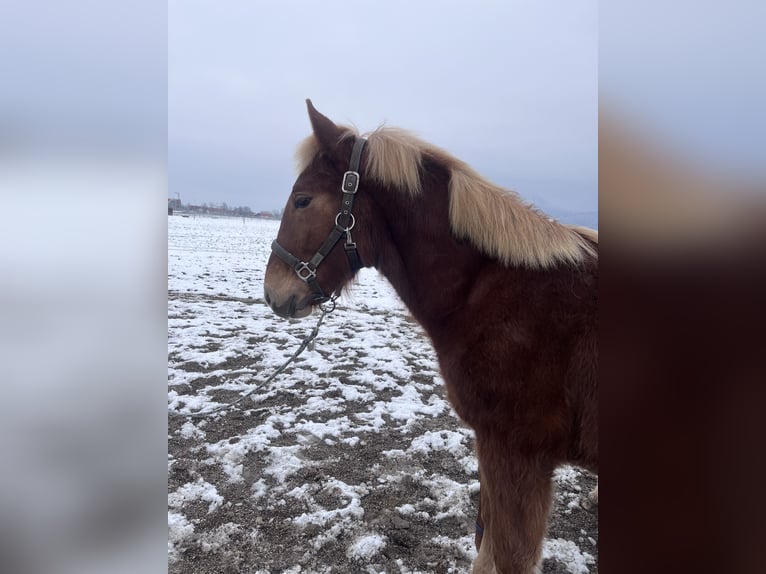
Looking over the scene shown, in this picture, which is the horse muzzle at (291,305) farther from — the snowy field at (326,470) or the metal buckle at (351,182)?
the metal buckle at (351,182)

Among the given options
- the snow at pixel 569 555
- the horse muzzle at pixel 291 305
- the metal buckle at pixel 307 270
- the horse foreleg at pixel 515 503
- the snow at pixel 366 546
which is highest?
the metal buckle at pixel 307 270

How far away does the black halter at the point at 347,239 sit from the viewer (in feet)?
5.90

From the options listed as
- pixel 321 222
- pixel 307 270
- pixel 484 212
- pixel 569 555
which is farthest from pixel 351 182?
pixel 569 555

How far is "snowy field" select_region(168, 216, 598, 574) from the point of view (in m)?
2.20

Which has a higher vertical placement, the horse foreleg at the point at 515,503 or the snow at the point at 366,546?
the horse foreleg at the point at 515,503

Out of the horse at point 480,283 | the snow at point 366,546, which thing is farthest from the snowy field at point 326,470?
the horse at point 480,283

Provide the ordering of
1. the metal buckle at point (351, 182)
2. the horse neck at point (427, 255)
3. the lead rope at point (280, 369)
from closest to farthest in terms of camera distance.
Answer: the horse neck at point (427, 255), the metal buckle at point (351, 182), the lead rope at point (280, 369)

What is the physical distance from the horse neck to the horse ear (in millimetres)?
328

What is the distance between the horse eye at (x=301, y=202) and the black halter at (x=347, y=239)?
0.17 meters

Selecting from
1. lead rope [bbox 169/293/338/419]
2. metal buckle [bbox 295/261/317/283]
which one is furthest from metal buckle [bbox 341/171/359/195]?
lead rope [bbox 169/293/338/419]
